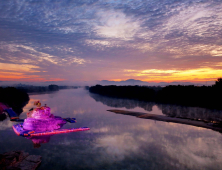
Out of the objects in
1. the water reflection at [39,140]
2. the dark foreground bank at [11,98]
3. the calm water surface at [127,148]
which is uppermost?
the dark foreground bank at [11,98]

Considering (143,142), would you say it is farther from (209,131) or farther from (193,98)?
(193,98)

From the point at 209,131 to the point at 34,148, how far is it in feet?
98.1

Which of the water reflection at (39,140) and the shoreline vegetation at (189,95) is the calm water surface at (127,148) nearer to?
the water reflection at (39,140)

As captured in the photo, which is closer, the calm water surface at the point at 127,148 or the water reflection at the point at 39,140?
the calm water surface at the point at 127,148

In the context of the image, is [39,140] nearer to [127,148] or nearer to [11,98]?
[127,148]

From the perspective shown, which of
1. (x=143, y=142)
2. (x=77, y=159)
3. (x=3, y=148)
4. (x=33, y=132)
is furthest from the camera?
(x=33, y=132)

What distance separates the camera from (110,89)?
121438 mm

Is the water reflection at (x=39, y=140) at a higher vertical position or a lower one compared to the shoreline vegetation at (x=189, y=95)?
lower

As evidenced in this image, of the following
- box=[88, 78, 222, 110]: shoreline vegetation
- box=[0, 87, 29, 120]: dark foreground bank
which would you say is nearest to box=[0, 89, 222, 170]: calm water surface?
box=[88, 78, 222, 110]: shoreline vegetation

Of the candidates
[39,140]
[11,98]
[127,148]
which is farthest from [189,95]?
[11,98]

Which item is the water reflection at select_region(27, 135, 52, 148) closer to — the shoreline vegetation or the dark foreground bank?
the dark foreground bank

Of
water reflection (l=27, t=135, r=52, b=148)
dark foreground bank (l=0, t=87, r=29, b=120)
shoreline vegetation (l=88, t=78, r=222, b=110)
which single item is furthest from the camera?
dark foreground bank (l=0, t=87, r=29, b=120)

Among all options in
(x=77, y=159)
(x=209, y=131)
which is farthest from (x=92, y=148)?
(x=209, y=131)

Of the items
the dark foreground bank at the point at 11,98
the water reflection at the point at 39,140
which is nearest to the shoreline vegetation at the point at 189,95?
the water reflection at the point at 39,140
